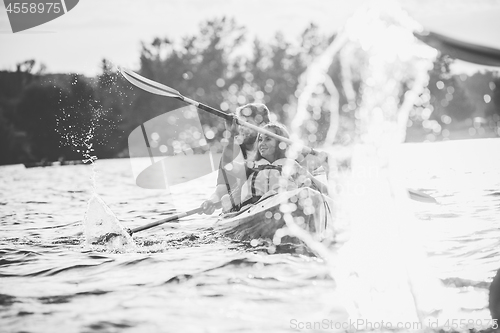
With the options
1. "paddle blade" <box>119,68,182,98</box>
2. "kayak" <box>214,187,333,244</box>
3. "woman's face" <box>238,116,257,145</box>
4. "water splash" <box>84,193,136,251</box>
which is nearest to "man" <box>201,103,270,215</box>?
"woman's face" <box>238,116,257,145</box>

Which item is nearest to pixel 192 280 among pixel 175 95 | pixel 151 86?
pixel 175 95

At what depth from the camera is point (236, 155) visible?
263 inches

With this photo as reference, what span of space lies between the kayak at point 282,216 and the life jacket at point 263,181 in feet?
0.82

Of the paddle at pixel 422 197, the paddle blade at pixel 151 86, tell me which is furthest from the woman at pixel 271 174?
the paddle at pixel 422 197

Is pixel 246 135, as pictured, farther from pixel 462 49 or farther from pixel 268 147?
pixel 462 49

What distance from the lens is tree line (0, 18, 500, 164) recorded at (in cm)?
3847

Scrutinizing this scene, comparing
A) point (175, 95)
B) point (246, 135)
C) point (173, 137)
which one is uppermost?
point (173, 137)

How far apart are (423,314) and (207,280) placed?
6.16 ft

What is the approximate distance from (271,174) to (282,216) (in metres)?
0.79

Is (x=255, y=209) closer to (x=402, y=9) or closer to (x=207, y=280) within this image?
(x=207, y=280)

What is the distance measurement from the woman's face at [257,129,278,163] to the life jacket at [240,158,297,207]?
0.10m

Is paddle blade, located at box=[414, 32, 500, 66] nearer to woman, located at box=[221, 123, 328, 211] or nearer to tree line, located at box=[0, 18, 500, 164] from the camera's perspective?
woman, located at box=[221, 123, 328, 211]

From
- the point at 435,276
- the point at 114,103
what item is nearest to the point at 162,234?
the point at 435,276

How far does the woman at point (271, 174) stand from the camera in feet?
19.8
